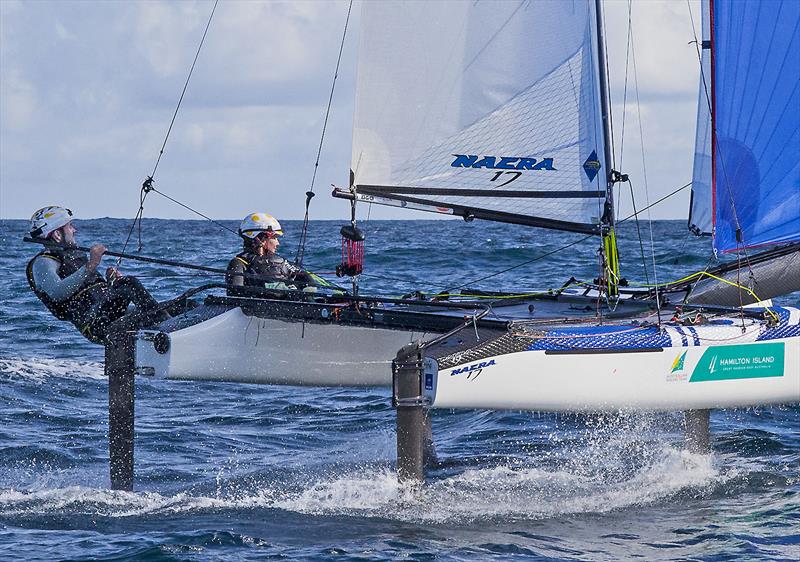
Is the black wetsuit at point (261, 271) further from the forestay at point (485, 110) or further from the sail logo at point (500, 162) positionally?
the sail logo at point (500, 162)

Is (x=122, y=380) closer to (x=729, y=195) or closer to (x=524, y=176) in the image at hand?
(x=524, y=176)

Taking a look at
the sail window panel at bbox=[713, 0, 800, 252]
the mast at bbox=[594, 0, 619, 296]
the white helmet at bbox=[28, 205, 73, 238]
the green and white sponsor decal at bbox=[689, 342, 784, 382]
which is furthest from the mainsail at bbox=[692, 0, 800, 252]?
the white helmet at bbox=[28, 205, 73, 238]

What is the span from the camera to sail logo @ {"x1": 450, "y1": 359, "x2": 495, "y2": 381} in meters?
6.64

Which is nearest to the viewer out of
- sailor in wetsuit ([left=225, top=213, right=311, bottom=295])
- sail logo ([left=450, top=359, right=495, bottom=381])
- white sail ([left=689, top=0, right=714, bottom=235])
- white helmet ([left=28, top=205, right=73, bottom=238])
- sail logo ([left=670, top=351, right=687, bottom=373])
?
sail logo ([left=450, top=359, right=495, bottom=381])

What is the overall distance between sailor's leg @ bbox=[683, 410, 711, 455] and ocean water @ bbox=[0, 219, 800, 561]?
0.12m

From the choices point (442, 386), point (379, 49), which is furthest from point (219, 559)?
point (379, 49)

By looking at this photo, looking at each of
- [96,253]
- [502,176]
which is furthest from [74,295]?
[502,176]

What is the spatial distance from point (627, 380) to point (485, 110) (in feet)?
6.42

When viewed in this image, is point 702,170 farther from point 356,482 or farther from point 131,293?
point 131,293

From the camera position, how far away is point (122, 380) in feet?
24.5

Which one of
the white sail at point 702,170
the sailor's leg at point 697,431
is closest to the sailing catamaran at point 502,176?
the white sail at point 702,170

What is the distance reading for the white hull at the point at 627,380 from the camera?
22.1 feet

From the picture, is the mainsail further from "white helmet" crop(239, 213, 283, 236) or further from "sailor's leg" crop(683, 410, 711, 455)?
"white helmet" crop(239, 213, 283, 236)

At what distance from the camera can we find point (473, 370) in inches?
263
